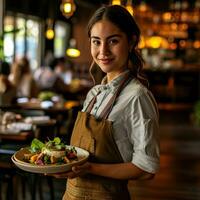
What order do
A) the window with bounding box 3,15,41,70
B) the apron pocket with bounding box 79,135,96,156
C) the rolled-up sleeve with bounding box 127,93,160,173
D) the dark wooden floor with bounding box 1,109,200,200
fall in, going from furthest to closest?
the window with bounding box 3,15,41,70
the dark wooden floor with bounding box 1,109,200,200
the apron pocket with bounding box 79,135,96,156
the rolled-up sleeve with bounding box 127,93,160,173

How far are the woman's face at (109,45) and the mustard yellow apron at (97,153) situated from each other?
0.27ft

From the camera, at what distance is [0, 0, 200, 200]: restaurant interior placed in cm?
441

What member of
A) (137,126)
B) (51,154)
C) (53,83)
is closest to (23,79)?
(53,83)

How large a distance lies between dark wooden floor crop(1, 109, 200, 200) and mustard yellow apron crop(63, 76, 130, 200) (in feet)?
9.67

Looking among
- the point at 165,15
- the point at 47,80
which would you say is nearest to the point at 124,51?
the point at 47,80

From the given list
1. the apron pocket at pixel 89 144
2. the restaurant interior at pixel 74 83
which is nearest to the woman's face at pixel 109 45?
the apron pocket at pixel 89 144

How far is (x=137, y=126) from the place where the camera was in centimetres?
146

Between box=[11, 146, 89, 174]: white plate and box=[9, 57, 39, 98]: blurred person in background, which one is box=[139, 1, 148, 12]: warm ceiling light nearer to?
box=[9, 57, 39, 98]: blurred person in background

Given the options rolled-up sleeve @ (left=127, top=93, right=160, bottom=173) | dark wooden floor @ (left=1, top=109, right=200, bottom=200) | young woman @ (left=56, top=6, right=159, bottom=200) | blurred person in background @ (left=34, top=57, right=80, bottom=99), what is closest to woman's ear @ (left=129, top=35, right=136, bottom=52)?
young woman @ (left=56, top=6, right=159, bottom=200)

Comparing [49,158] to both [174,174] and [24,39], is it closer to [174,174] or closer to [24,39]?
[174,174]

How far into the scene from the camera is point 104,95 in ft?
5.24

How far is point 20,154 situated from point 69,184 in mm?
241

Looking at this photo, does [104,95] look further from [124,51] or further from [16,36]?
[16,36]

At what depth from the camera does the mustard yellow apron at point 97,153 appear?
1.51 metres
